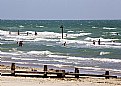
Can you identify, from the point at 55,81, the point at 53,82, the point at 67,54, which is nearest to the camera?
the point at 53,82

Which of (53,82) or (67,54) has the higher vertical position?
(67,54)

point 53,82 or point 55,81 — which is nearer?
point 53,82

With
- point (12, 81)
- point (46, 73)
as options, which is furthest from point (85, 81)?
point (12, 81)

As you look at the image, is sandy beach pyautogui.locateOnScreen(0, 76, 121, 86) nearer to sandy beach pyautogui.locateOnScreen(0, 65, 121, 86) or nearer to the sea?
sandy beach pyautogui.locateOnScreen(0, 65, 121, 86)

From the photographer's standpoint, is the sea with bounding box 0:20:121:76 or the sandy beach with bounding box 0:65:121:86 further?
the sea with bounding box 0:20:121:76

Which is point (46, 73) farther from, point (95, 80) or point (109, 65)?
point (109, 65)

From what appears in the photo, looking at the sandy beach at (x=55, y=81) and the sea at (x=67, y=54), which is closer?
the sandy beach at (x=55, y=81)

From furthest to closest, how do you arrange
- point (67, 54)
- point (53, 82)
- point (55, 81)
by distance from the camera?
point (67, 54) < point (55, 81) < point (53, 82)

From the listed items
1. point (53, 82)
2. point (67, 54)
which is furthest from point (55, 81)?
point (67, 54)

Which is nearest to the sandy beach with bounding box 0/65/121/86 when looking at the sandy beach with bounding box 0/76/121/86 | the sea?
the sandy beach with bounding box 0/76/121/86

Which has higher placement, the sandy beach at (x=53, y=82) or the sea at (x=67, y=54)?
the sea at (x=67, y=54)

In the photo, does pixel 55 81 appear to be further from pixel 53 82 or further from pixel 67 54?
pixel 67 54

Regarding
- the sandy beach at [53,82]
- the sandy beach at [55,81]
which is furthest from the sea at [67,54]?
the sandy beach at [53,82]

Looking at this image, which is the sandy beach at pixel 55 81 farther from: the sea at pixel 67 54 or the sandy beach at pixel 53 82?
the sea at pixel 67 54
